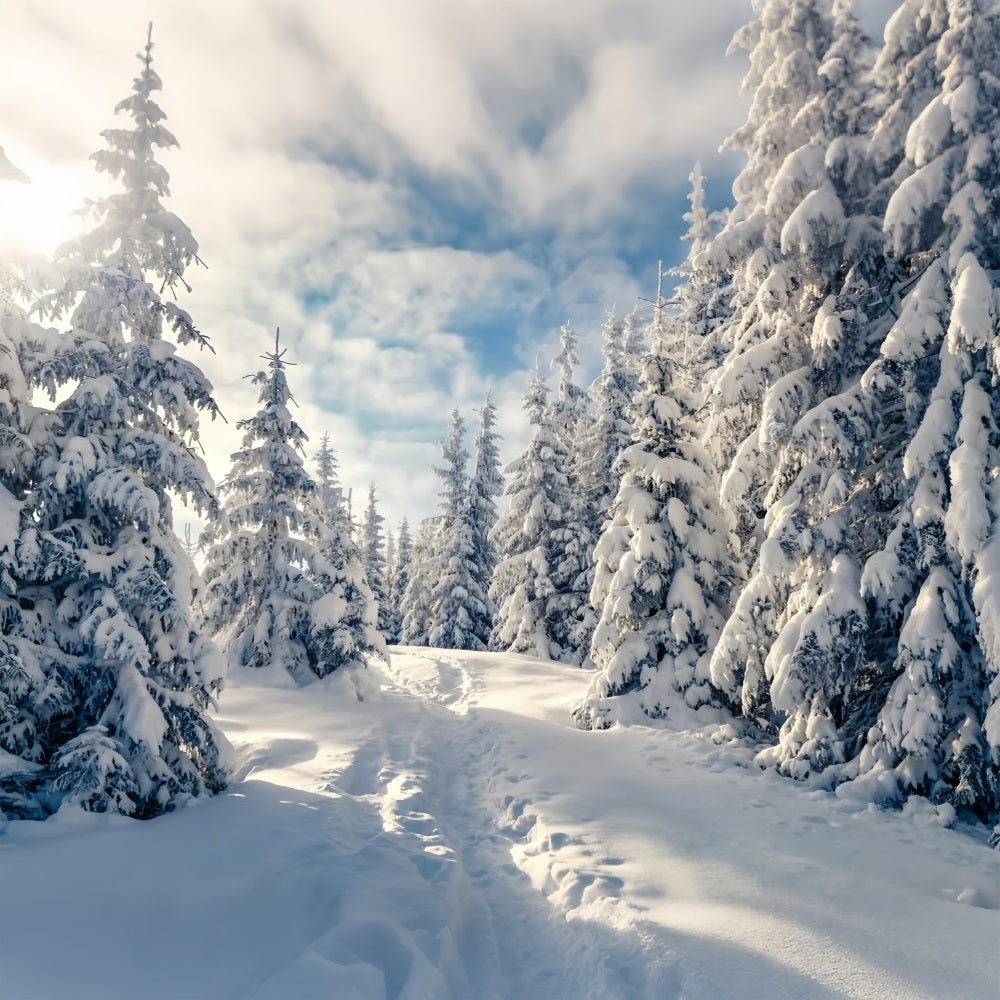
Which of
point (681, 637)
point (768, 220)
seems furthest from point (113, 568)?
point (768, 220)

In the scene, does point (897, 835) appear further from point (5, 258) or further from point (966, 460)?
point (5, 258)

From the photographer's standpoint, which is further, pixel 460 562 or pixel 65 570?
pixel 460 562

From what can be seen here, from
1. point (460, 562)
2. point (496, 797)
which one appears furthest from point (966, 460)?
point (460, 562)

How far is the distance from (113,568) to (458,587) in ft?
91.8

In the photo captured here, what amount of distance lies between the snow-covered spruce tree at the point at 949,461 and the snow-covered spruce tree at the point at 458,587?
27.2 meters

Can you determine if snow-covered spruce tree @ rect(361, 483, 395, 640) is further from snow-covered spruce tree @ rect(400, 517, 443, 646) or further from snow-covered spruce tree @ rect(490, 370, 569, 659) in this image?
snow-covered spruce tree @ rect(490, 370, 569, 659)

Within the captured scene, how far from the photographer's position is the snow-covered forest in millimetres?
5781

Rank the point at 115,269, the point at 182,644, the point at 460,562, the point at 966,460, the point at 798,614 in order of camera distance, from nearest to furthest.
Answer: the point at 966,460, the point at 182,644, the point at 115,269, the point at 798,614, the point at 460,562

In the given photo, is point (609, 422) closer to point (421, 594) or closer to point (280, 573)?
point (280, 573)

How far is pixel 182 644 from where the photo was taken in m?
9.12

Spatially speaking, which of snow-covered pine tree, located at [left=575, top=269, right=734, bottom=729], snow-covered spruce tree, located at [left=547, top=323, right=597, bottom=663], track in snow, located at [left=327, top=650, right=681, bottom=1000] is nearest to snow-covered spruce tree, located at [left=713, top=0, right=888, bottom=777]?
snow-covered pine tree, located at [left=575, top=269, right=734, bottom=729]

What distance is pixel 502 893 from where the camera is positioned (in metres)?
6.85

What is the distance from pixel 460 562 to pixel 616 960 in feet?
102

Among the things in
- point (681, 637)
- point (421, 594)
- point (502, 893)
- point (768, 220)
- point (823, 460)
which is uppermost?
point (768, 220)
